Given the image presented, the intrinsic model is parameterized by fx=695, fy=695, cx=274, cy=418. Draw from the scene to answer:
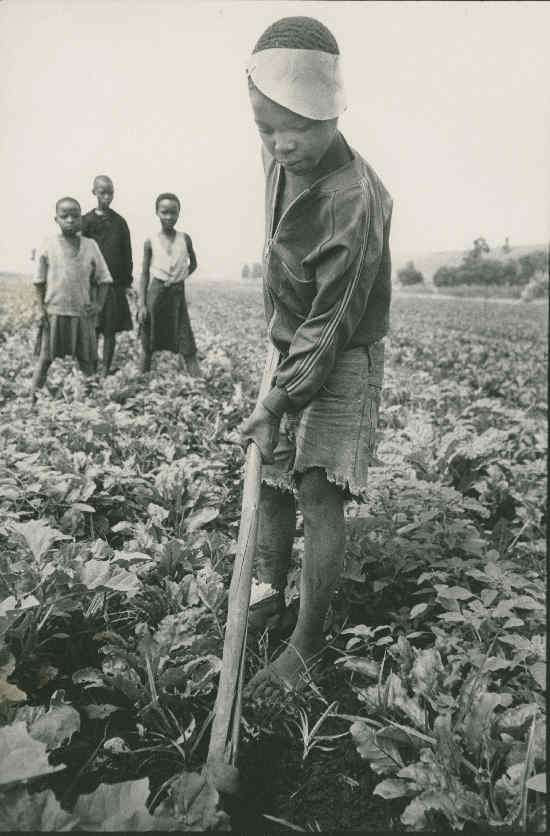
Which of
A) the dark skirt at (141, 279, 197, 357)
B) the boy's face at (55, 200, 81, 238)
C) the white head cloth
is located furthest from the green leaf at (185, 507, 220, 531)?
the dark skirt at (141, 279, 197, 357)

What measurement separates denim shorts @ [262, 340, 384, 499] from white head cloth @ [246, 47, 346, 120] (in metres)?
0.62

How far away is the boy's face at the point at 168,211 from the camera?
559 cm

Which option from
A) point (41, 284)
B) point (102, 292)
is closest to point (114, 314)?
point (102, 292)

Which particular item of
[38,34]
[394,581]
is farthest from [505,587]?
[38,34]

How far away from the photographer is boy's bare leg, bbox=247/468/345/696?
190cm

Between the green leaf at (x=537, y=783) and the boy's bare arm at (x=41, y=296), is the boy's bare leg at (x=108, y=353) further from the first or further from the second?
the green leaf at (x=537, y=783)

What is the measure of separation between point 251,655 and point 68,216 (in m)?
3.54

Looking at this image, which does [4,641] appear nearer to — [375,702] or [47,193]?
[375,702]

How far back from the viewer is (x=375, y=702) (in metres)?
1.87

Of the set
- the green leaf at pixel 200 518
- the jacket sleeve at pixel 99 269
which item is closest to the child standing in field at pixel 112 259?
the jacket sleeve at pixel 99 269

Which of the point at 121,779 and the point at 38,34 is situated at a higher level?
the point at 38,34

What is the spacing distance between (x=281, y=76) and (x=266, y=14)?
296 millimetres

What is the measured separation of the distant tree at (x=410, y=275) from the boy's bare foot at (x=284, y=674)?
49.8ft

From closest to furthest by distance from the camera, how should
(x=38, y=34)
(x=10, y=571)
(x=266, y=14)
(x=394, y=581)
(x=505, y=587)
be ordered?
(x=266, y=14)
(x=38, y=34)
(x=10, y=571)
(x=505, y=587)
(x=394, y=581)
